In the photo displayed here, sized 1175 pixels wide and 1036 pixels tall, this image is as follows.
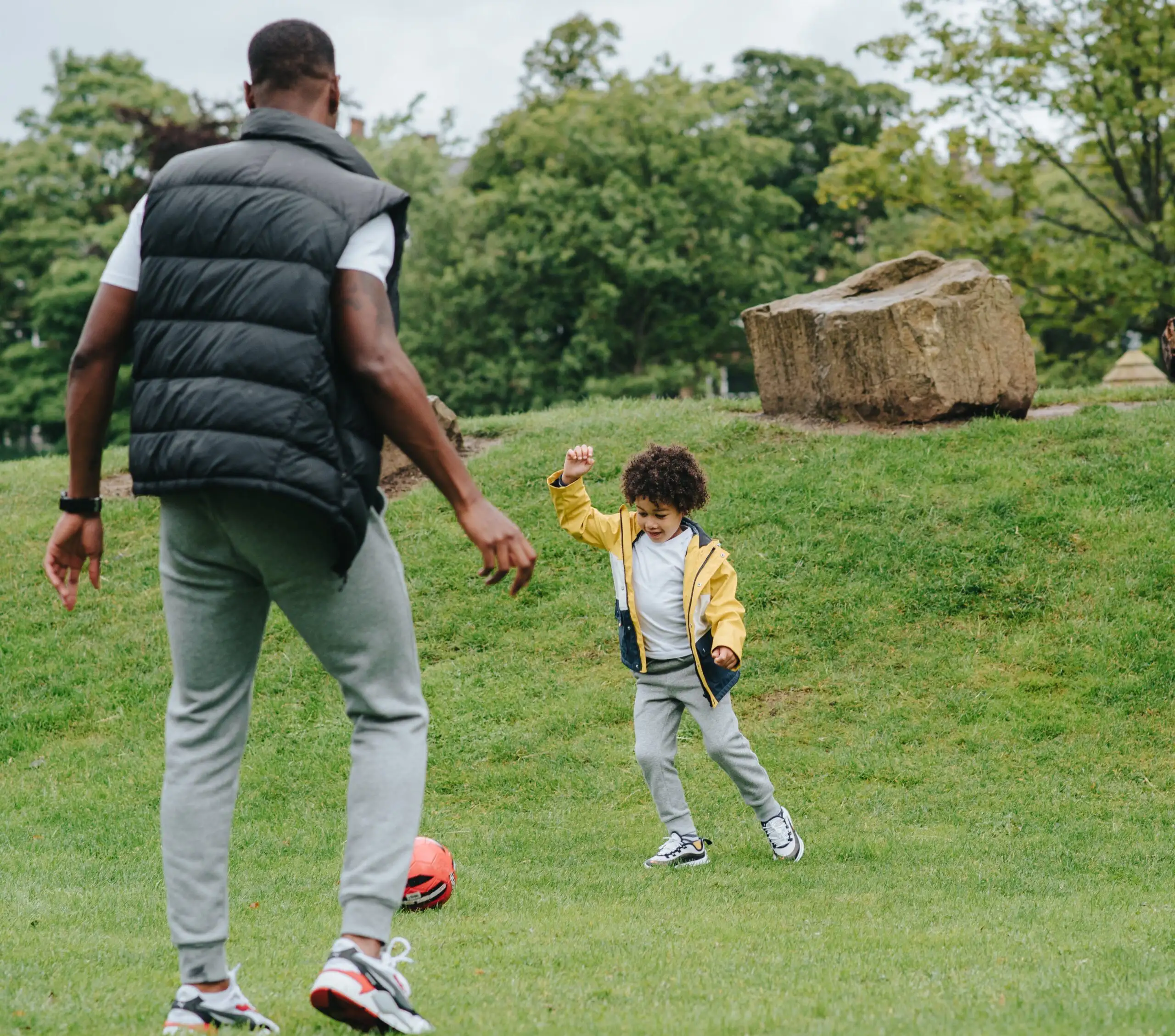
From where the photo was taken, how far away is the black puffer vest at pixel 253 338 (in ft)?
9.31

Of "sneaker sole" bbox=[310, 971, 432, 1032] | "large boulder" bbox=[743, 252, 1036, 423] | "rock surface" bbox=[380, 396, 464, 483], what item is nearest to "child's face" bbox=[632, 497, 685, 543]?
"sneaker sole" bbox=[310, 971, 432, 1032]

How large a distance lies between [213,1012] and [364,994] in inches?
15.6

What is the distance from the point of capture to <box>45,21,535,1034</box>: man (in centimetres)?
286

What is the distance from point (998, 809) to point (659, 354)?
28.4 metres

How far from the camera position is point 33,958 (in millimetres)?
3939

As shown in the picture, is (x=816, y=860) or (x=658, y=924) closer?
(x=658, y=924)

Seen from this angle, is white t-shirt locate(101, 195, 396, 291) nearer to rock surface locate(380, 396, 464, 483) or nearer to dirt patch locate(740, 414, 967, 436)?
rock surface locate(380, 396, 464, 483)

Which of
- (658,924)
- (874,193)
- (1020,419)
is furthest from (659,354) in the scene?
(658,924)

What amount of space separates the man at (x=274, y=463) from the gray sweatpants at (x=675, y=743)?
297 centimetres

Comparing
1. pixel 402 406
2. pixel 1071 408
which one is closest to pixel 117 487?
pixel 1071 408

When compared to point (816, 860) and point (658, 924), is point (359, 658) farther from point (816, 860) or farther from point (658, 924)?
point (816, 860)

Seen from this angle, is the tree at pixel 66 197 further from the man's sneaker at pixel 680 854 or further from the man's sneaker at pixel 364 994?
the man's sneaker at pixel 364 994

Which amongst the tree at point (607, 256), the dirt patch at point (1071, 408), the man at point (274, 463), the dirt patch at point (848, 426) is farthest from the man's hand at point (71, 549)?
the tree at point (607, 256)

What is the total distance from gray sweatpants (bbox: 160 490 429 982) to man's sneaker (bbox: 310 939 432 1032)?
0.07 m
